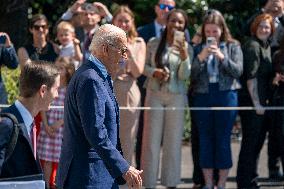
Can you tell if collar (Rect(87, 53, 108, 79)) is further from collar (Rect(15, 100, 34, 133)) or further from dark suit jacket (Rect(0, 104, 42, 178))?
dark suit jacket (Rect(0, 104, 42, 178))

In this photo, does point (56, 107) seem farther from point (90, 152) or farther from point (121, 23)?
point (90, 152)

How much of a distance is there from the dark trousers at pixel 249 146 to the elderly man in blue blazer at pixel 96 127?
14.3 feet

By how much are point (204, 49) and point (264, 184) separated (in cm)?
202

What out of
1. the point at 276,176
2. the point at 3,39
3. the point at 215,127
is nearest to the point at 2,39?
the point at 3,39

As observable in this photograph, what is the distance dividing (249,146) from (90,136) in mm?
4831

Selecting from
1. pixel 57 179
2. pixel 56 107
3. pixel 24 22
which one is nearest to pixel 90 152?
pixel 57 179

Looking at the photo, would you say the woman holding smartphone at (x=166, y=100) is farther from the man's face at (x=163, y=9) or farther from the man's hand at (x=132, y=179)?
the man's hand at (x=132, y=179)

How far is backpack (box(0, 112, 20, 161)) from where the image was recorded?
4926 millimetres

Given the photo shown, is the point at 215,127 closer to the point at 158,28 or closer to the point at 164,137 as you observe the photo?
the point at 164,137

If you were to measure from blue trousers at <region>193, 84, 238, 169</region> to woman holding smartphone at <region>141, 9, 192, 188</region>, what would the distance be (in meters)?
0.28

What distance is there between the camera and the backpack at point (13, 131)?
493 centimetres

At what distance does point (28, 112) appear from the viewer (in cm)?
528

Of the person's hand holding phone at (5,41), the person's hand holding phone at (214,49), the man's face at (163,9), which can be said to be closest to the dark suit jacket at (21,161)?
the person's hand holding phone at (5,41)

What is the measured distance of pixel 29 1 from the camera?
559 inches
